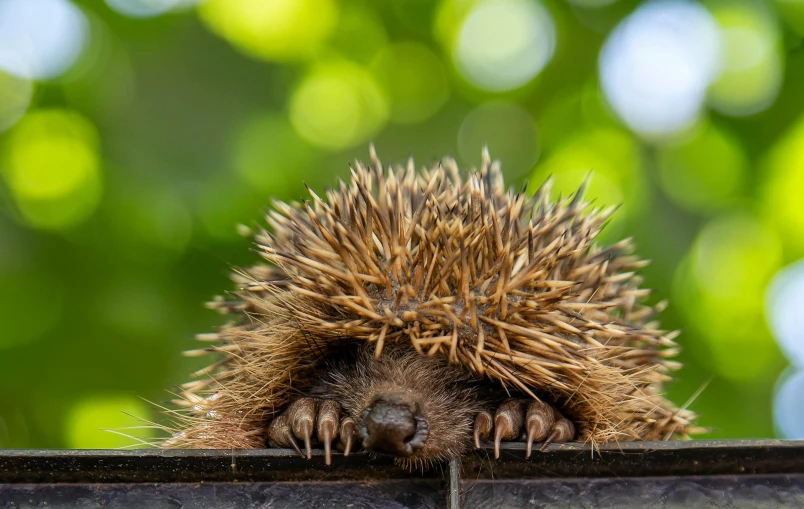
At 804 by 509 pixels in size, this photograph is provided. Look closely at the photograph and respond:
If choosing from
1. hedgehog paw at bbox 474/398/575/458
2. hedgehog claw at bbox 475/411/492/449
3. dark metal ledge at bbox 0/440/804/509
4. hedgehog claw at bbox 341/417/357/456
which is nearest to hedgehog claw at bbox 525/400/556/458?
hedgehog paw at bbox 474/398/575/458

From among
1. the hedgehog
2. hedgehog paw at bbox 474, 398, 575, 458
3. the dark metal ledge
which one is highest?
the hedgehog

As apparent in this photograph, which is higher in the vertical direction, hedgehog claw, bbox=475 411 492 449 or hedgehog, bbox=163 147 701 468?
hedgehog, bbox=163 147 701 468

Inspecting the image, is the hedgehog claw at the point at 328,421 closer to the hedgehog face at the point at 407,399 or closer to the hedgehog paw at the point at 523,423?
the hedgehog face at the point at 407,399

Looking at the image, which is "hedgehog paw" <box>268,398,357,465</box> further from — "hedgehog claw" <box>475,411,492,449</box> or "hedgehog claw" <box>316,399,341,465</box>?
"hedgehog claw" <box>475,411,492,449</box>

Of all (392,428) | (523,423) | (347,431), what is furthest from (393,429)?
(523,423)

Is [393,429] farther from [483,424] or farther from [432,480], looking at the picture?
[483,424]

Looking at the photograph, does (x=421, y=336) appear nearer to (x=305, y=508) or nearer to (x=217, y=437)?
(x=305, y=508)

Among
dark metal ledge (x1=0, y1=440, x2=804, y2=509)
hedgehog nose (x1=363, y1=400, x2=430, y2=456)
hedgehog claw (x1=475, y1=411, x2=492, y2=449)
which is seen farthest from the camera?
hedgehog claw (x1=475, y1=411, x2=492, y2=449)

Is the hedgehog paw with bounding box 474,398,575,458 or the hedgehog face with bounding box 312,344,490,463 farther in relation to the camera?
the hedgehog paw with bounding box 474,398,575,458
